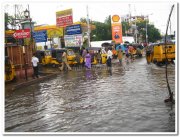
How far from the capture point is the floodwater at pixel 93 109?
6.59m

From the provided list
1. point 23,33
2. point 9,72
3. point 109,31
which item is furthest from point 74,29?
point 109,31

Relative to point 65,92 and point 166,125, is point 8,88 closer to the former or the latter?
point 65,92

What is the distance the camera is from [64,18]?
26516 mm

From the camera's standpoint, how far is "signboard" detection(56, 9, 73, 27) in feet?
85.2

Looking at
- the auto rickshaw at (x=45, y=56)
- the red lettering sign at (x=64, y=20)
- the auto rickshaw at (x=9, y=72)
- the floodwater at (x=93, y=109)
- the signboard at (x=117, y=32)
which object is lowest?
the floodwater at (x=93, y=109)

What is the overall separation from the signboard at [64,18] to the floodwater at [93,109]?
1465 centimetres

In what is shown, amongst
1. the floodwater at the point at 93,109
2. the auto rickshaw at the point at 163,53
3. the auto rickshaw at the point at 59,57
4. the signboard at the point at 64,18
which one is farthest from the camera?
the signboard at the point at 64,18

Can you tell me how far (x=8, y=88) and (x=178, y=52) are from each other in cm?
833

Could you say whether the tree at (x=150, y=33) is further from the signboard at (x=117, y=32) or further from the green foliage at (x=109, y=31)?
the signboard at (x=117, y=32)

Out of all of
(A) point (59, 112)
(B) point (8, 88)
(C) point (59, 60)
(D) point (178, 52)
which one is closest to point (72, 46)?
(C) point (59, 60)

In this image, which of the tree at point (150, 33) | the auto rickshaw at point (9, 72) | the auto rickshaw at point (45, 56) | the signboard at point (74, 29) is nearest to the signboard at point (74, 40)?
the signboard at point (74, 29)

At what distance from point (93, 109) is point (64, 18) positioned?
19.2m

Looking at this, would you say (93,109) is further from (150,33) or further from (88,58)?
(150,33)

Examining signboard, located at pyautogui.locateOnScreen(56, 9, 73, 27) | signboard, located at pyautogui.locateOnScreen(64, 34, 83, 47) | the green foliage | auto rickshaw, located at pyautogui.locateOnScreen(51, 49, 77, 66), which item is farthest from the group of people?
the green foliage
